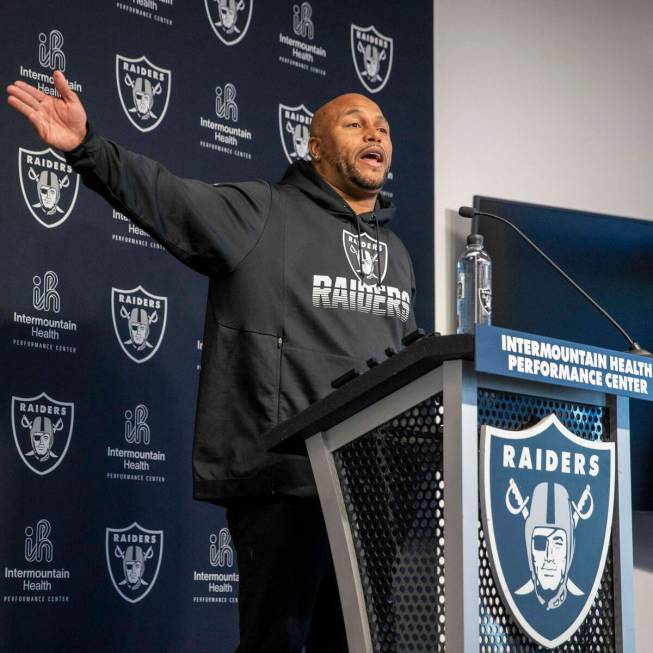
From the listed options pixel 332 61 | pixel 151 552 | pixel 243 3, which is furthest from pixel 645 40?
pixel 151 552

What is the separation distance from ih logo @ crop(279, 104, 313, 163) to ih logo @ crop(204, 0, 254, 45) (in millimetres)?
295

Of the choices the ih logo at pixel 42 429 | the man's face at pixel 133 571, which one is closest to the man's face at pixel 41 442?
the ih logo at pixel 42 429

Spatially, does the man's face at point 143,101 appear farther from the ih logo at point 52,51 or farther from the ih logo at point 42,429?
the ih logo at point 42,429

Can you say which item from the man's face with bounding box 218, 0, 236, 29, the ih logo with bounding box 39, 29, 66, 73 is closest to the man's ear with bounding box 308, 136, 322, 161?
the ih logo with bounding box 39, 29, 66, 73

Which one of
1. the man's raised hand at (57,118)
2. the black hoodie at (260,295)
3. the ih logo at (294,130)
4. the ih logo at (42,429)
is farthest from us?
the ih logo at (294,130)

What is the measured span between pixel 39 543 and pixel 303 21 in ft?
7.00

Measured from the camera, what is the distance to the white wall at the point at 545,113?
4.54 meters

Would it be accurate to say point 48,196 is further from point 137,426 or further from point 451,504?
point 451,504

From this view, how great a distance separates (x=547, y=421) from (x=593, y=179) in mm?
3256

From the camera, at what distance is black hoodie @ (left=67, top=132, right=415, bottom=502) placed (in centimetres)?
228

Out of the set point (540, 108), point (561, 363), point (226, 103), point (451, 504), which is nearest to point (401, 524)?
point (451, 504)

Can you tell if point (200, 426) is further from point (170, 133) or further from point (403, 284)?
point (170, 133)

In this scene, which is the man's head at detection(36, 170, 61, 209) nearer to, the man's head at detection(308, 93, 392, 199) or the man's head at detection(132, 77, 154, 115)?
the man's head at detection(132, 77, 154, 115)

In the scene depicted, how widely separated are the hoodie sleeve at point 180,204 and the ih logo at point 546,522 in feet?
2.95
